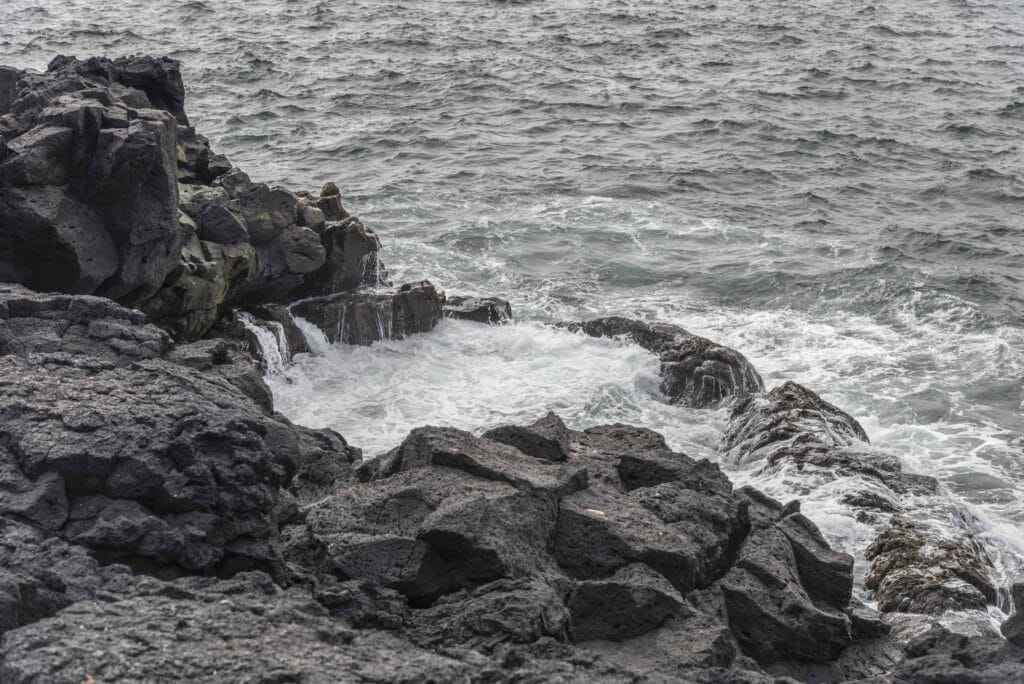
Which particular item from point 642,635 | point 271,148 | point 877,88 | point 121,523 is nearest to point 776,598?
point 642,635

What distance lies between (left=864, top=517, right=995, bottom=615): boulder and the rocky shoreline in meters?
0.04

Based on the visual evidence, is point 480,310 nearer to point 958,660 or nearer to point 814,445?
point 814,445

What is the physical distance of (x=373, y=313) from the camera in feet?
75.5

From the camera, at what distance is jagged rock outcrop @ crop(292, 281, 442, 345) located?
22844 millimetres

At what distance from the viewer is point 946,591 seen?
562 inches

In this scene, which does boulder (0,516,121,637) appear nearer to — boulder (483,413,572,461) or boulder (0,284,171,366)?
boulder (0,284,171,366)

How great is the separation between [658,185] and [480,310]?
433 inches

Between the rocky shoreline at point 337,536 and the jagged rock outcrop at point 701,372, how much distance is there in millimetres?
2978

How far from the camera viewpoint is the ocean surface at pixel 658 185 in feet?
69.7

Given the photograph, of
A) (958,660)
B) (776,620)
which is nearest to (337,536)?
(776,620)

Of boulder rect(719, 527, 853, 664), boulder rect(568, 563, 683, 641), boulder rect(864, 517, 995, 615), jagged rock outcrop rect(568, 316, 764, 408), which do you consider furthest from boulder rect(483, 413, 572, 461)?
jagged rock outcrop rect(568, 316, 764, 408)

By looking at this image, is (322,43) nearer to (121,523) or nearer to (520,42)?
(520,42)

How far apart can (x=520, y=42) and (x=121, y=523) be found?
3952cm

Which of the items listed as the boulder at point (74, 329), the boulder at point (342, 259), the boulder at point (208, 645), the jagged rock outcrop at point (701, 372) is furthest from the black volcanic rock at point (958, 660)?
the boulder at point (342, 259)
